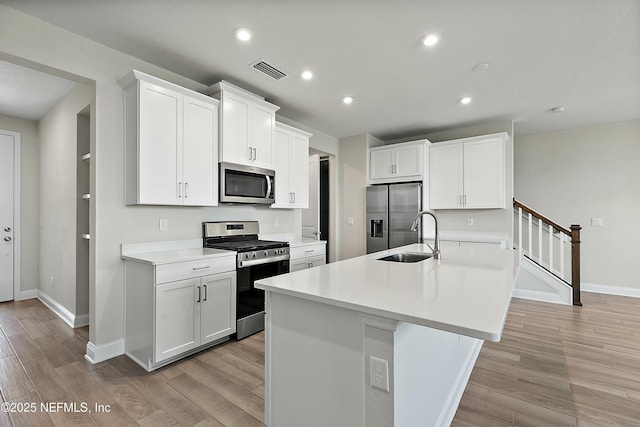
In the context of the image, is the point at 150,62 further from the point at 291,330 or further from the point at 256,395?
the point at 256,395

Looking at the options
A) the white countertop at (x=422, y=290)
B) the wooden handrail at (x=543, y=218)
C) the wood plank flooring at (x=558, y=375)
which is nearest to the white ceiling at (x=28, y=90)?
the white countertop at (x=422, y=290)

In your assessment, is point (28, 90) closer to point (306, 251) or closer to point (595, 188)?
point (306, 251)

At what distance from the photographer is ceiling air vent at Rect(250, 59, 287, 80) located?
107 inches

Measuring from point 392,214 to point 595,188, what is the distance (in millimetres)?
3229

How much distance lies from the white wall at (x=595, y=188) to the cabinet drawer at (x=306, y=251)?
396 cm

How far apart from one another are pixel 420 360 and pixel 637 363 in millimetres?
2476

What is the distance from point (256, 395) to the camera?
1.96 m

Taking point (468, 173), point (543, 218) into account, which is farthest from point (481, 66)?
point (543, 218)

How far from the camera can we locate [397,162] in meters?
4.83

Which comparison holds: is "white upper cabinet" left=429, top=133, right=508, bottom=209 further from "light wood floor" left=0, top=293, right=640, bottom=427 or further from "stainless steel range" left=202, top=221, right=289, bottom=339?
"stainless steel range" left=202, top=221, right=289, bottom=339

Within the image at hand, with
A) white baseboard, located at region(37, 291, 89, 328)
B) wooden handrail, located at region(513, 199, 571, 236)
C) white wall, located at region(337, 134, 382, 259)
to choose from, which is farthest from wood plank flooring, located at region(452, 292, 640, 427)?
white baseboard, located at region(37, 291, 89, 328)

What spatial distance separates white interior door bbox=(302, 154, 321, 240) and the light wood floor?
9.26 ft

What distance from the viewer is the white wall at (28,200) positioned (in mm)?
4129

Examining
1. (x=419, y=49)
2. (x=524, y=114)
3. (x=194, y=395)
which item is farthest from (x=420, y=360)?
(x=524, y=114)
